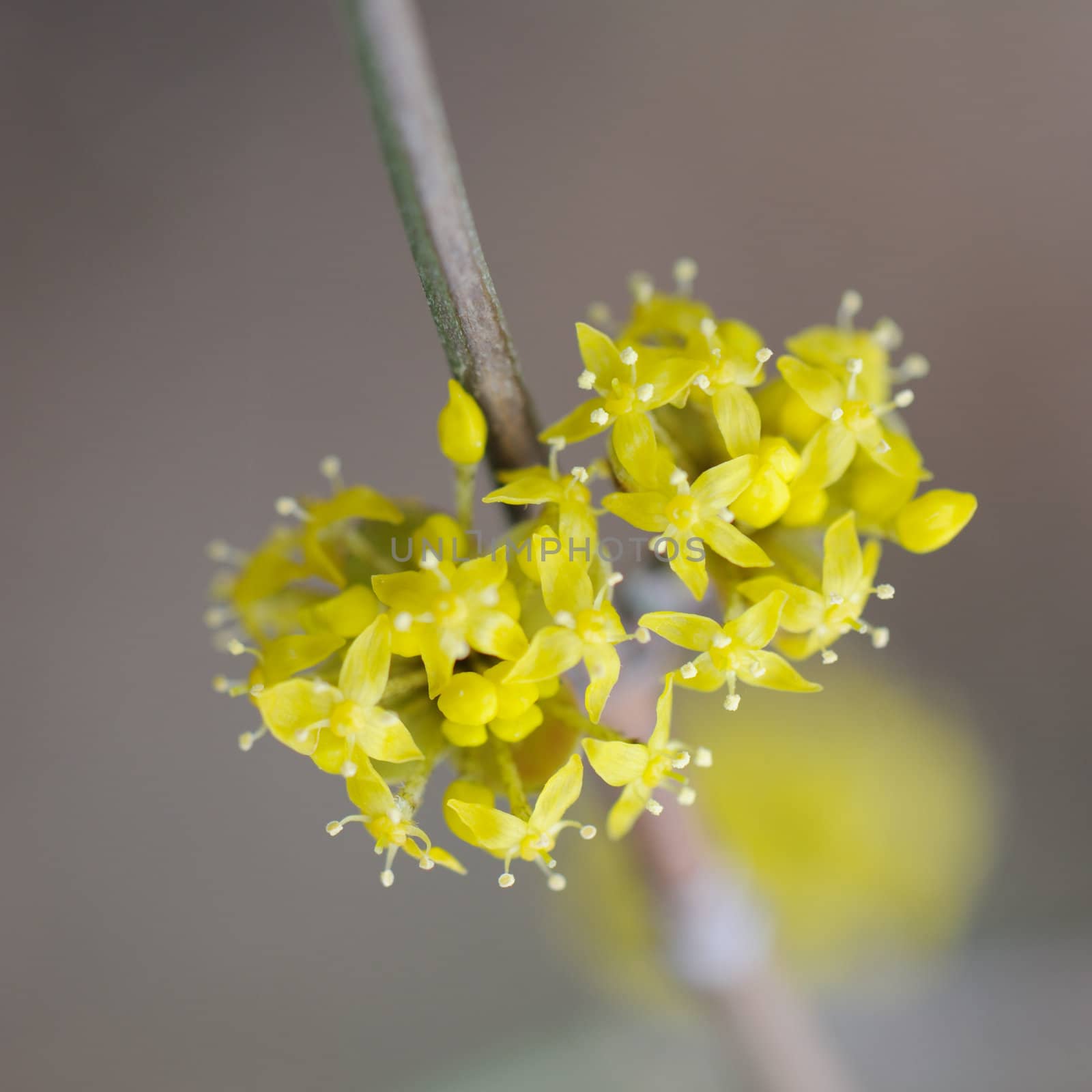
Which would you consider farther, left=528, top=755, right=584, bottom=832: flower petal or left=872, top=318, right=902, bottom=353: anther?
left=872, top=318, right=902, bottom=353: anther

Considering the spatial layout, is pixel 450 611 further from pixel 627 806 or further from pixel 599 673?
pixel 627 806

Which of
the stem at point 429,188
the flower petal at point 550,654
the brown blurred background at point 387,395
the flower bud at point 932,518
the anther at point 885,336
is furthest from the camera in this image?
the brown blurred background at point 387,395

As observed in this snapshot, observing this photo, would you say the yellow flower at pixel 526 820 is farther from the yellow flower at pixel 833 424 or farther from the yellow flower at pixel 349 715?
the yellow flower at pixel 833 424

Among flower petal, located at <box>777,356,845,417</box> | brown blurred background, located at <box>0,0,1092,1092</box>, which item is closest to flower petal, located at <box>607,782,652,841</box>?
flower petal, located at <box>777,356,845,417</box>

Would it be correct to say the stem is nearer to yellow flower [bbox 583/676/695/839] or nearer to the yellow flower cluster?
the yellow flower cluster

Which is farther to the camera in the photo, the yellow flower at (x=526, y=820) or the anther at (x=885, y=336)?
the anther at (x=885, y=336)

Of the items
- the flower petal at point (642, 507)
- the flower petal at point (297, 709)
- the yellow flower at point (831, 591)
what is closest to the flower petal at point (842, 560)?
the yellow flower at point (831, 591)

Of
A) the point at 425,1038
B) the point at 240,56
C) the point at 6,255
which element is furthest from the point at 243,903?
the point at 240,56

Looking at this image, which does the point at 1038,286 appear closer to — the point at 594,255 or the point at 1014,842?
the point at 594,255
